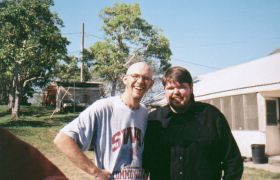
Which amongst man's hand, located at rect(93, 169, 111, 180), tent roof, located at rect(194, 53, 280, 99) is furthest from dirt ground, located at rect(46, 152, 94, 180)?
man's hand, located at rect(93, 169, 111, 180)

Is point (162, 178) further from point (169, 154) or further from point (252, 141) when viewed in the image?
point (252, 141)

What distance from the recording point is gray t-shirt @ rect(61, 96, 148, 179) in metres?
2.93

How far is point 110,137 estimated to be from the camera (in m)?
2.97

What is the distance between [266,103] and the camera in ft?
46.3

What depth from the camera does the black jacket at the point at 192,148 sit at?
3.00 metres

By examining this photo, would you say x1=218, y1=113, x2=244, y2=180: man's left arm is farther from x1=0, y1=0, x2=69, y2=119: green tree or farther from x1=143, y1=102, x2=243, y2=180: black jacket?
x1=0, y1=0, x2=69, y2=119: green tree

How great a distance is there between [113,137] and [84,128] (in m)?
0.25

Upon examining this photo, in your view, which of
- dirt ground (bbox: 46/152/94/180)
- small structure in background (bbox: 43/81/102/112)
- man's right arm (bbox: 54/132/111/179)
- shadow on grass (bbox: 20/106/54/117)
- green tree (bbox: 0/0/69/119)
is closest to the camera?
man's right arm (bbox: 54/132/111/179)

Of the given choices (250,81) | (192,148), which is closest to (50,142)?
(250,81)

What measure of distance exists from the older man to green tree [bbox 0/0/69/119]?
70.1 ft

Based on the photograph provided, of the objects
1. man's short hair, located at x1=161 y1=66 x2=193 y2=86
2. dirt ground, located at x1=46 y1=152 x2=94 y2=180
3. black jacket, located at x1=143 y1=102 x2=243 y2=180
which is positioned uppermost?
man's short hair, located at x1=161 y1=66 x2=193 y2=86

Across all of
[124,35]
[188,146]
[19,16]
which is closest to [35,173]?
[188,146]

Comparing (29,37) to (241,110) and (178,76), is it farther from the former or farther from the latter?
(178,76)

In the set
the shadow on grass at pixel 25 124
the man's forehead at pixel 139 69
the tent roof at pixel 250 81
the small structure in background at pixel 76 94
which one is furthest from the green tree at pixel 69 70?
the man's forehead at pixel 139 69
